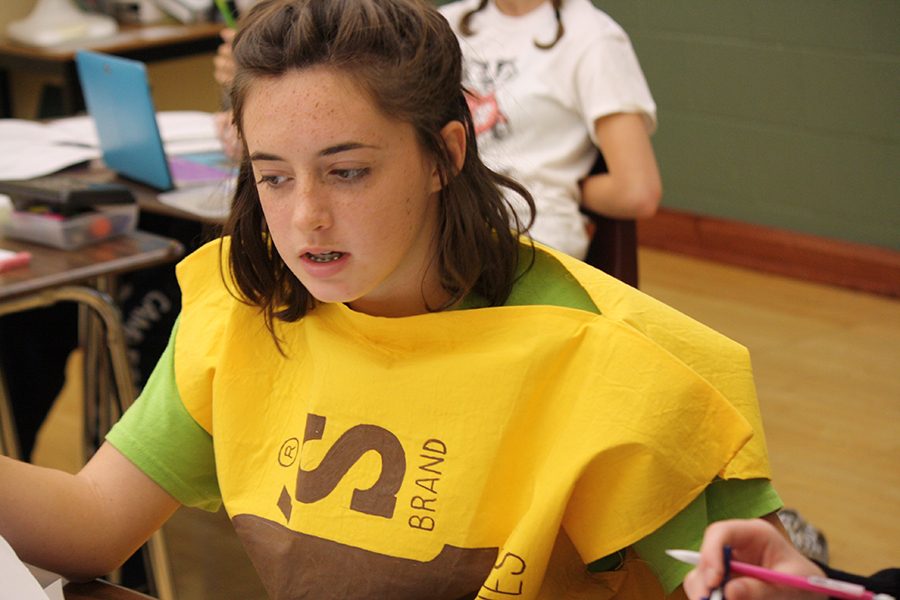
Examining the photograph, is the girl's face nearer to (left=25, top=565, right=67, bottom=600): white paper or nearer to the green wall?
(left=25, top=565, right=67, bottom=600): white paper

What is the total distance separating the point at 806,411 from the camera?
3.19m

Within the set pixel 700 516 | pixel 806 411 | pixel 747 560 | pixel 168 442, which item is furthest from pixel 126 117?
pixel 806 411

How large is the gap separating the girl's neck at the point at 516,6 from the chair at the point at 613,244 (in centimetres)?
31

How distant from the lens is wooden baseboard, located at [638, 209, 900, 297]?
3.96 metres

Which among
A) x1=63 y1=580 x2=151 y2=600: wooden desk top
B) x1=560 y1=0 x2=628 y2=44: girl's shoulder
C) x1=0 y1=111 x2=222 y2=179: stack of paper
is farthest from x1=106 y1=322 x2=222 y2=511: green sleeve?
x1=560 y1=0 x2=628 y2=44: girl's shoulder

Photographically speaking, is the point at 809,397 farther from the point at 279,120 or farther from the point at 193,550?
the point at 279,120

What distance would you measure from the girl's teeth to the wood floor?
59.3 inches

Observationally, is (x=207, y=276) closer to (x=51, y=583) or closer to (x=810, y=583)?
(x=51, y=583)

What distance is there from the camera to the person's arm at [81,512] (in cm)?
109

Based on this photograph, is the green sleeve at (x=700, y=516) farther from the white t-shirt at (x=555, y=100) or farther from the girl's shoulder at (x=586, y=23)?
the girl's shoulder at (x=586, y=23)

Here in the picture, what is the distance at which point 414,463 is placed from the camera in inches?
42.4

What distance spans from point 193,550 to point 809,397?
63.9 inches

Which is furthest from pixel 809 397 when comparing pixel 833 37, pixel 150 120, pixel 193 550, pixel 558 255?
pixel 558 255

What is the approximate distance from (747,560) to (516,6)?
168 centimetres
